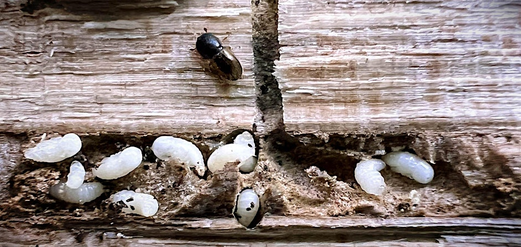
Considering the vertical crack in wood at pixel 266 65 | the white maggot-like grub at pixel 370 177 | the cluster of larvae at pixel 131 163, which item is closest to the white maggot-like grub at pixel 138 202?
the cluster of larvae at pixel 131 163

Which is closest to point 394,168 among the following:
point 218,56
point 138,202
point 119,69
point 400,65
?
point 400,65

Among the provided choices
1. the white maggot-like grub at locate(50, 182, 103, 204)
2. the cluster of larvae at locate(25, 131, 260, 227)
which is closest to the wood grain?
the cluster of larvae at locate(25, 131, 260, 227)

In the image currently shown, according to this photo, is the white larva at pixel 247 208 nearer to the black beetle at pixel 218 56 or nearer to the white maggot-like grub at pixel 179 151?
the white maggot-like grub at pixel 179 151

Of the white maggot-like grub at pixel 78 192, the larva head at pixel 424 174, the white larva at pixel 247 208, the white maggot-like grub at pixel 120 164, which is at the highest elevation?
the white maggot-like grub at pixel 120 164

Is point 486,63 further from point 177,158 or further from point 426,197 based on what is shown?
point 177,158

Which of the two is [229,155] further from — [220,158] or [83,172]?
[83,172]

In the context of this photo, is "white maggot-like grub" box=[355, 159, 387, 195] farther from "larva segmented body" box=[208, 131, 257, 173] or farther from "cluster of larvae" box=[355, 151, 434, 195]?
"larva segmented body" box=[208, 131, 257, 173]

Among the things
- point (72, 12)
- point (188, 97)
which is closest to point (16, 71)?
point (72, 12)
